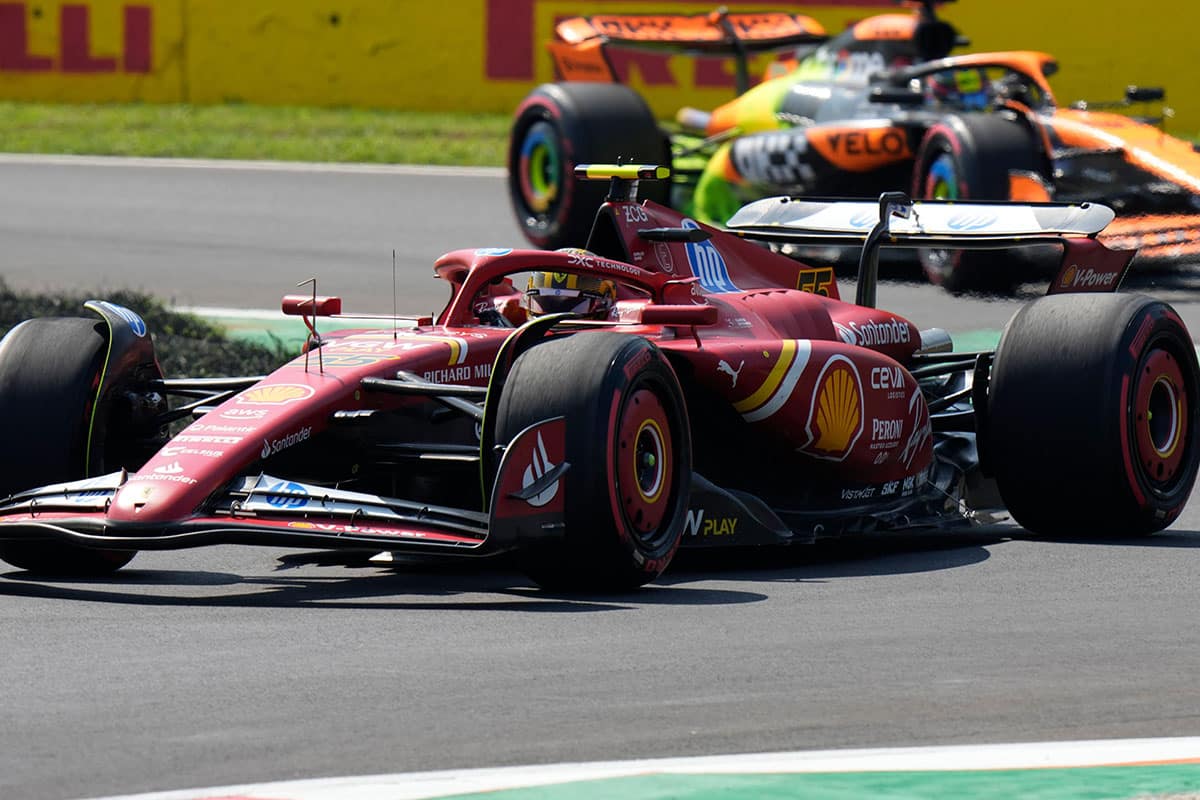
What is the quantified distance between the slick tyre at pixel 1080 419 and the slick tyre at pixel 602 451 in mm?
1628

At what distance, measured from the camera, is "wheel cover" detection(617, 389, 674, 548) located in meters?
6.85

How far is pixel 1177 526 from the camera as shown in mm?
8836

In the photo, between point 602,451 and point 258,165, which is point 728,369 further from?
point 258,165

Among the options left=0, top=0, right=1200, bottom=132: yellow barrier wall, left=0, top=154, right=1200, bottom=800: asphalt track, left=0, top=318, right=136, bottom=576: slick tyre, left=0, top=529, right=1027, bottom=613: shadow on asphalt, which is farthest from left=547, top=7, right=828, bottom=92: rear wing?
left=0, top=318, right=136, bottom=576: slick tyre

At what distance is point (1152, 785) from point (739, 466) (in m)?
3.44

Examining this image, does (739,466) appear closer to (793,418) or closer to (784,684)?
(793,418)

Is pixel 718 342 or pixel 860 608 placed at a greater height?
pixel 718 342

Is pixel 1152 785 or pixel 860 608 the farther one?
pixel 860 608

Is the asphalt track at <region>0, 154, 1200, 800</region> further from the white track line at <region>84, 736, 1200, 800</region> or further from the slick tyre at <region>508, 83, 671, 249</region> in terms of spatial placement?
the slick tyre at <region>508, 83, 671, 249</region>

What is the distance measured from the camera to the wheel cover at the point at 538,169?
17.6 meters

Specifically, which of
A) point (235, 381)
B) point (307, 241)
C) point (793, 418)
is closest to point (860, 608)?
point (793, 418)

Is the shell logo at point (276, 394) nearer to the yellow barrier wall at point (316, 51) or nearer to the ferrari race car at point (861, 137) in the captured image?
the ferrari race car at point (861, 137)

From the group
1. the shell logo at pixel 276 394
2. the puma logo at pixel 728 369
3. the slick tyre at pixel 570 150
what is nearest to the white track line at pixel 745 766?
the shell logo at pixel 276 394

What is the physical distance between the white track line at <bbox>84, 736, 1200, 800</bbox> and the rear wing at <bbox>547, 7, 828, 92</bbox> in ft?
44.1
